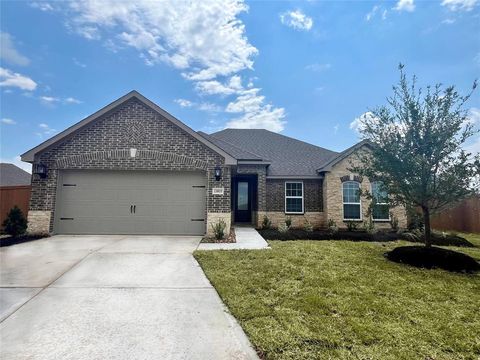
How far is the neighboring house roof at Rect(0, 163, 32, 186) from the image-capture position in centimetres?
2088

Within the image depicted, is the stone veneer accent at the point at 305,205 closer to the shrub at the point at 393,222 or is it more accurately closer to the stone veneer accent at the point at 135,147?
the shrub at the point at 393,222

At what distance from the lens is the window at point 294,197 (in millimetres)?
13766

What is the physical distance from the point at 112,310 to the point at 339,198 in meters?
11.5

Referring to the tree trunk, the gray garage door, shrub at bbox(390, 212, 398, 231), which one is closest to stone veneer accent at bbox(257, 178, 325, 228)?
shrub at bbox(390, 212, 398, 231)

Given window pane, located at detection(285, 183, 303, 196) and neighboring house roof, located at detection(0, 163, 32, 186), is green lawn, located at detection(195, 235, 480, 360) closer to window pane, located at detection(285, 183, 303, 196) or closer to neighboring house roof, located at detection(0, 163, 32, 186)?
window pane, located at detection(285, 183, 303, 196)

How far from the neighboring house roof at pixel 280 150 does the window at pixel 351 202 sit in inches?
68.4

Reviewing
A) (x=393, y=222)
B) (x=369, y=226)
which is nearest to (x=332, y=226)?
(x=369, y=226)

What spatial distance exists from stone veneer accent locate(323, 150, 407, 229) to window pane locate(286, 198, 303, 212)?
140cm

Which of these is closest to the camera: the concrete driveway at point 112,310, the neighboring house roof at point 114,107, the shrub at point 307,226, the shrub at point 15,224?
the concrete driveway at point 112,310

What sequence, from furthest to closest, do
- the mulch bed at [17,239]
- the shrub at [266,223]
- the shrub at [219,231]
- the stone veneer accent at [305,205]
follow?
the stone veneer accent at [305,205]
the shrub at [266,223]
the shrub at [219,231]
the mulch bed at [17,239]

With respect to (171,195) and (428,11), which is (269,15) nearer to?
(428,11)

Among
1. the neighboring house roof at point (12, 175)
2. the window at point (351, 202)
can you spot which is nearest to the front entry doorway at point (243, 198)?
the window at point (351, 202)

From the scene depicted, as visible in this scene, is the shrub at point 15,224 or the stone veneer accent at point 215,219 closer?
the shrub at point 15,224

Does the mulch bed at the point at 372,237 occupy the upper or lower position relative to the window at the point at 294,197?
lower
